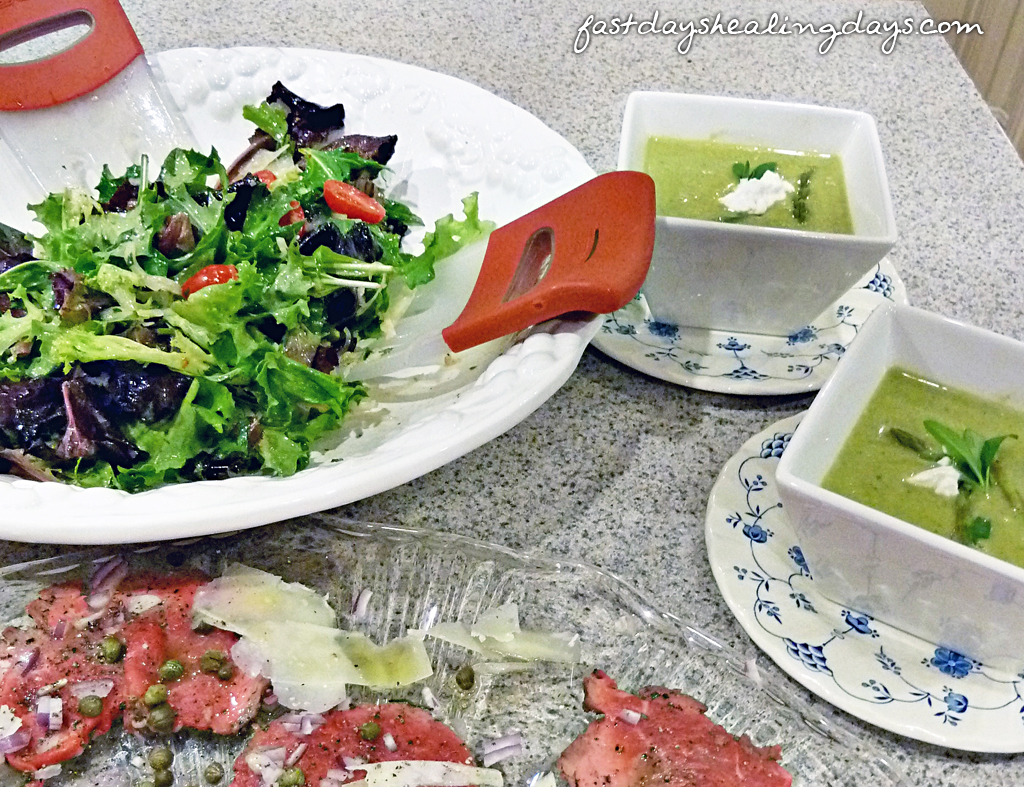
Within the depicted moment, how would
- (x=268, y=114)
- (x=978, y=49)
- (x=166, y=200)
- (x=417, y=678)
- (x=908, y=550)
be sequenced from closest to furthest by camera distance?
(x=908, y=550) < (x=417, y=678) < (x=166, y=200) < (x=268, y=114) < (x=978, y=49)

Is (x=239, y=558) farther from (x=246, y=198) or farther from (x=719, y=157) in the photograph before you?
(x=719, y=157)

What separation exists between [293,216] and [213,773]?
87 cm

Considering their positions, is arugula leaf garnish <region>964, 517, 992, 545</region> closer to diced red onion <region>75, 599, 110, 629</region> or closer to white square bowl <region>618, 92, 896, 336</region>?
white square bowl <region>618, 92, 896, 336</region>

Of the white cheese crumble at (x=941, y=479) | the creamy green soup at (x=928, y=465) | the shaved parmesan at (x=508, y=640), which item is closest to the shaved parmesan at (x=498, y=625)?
the shaved parmesan at (x=508, y=640)

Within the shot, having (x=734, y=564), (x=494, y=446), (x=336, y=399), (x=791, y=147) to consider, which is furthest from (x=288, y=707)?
(x=791, y=147)

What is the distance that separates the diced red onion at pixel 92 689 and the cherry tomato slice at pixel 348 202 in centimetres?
83

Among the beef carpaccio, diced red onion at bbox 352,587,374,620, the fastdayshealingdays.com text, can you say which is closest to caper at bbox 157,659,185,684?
the beef carpaccio

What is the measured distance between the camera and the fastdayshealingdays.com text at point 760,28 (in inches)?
103

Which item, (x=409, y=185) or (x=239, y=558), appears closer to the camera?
(x=239, y=558)

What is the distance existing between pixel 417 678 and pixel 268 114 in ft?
3.70

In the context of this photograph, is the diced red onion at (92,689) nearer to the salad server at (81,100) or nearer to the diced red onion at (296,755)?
the diced red onion at (296,755)

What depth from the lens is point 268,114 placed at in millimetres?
1638

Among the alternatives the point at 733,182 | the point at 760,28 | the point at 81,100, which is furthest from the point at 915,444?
the point at 760,28

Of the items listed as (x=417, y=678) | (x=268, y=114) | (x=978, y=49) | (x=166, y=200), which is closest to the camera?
(x=417, y=678)
